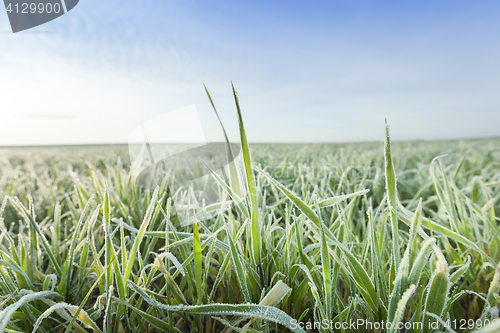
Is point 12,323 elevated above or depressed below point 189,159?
below

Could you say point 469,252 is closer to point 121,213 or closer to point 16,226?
point 121,213

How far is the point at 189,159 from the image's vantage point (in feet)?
5.44

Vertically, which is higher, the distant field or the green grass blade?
the green grass blade

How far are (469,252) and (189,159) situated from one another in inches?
53.3

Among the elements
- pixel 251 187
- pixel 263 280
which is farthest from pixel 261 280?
pixel 251 187

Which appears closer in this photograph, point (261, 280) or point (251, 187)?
point (251, 187)

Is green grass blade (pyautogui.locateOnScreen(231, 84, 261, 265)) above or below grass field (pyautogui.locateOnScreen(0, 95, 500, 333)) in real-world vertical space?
above

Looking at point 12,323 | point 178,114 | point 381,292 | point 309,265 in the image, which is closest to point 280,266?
point 309,265

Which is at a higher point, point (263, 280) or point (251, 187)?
point (251, 187)

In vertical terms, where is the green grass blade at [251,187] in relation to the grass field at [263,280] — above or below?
above

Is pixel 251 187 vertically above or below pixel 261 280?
above

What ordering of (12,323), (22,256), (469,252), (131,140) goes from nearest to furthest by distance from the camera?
(12,323), (22,256), (469,252), (131,140)

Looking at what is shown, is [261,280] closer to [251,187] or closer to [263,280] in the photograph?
[263,280]

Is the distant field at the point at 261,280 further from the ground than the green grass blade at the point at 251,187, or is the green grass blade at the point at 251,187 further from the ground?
the green grass blade at the point at 251,187
